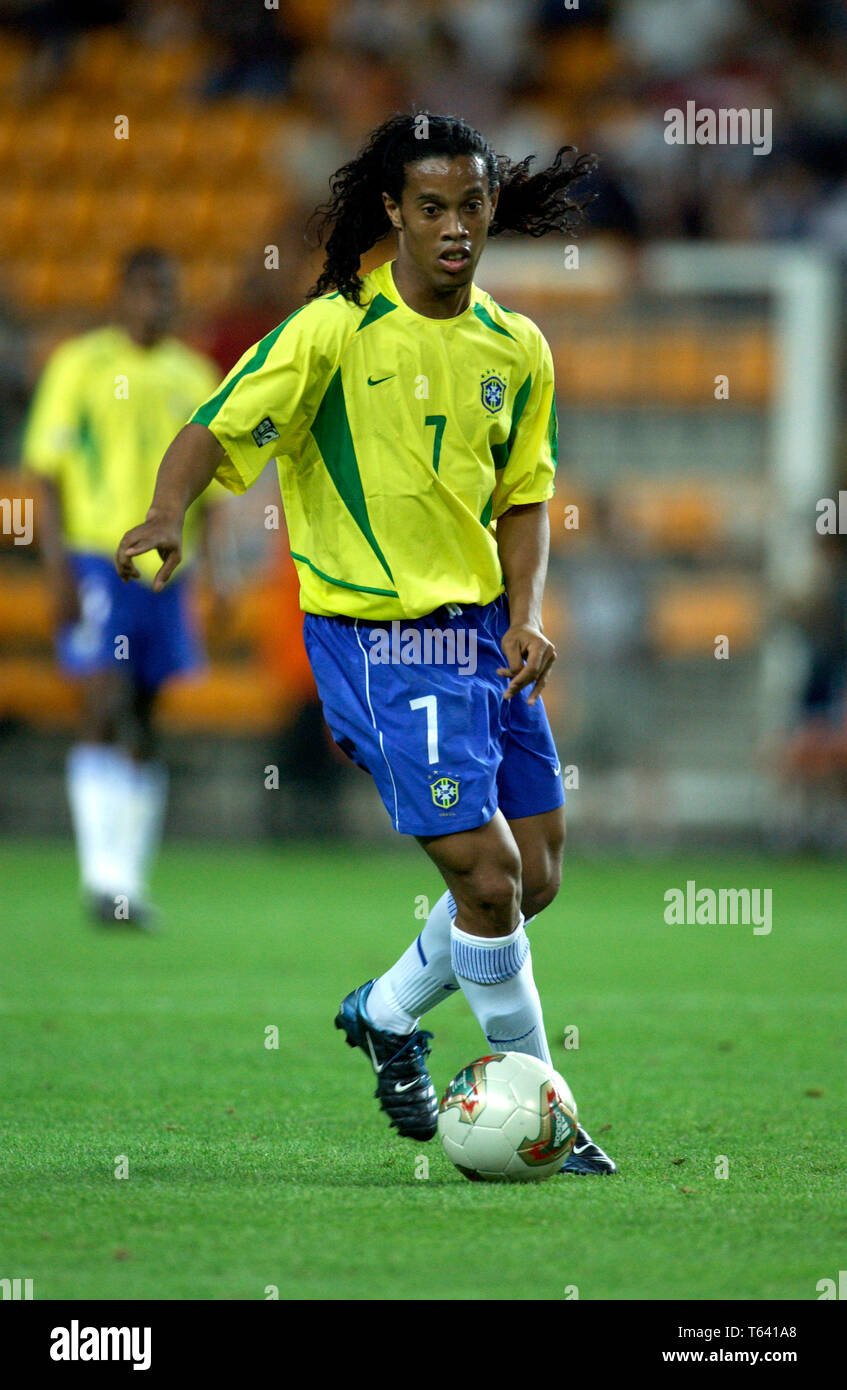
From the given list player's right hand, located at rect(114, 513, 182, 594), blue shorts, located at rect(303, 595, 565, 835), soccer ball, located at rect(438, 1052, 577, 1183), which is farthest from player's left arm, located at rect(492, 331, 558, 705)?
soccer ball, located at rect(438, 1052, 577, 1183)

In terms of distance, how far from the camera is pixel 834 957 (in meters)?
8.37

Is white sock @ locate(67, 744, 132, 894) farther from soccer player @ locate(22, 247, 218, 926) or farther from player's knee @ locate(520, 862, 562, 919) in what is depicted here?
player's knee @ locate(520, 862, 562, 919)

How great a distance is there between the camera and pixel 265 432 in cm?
426

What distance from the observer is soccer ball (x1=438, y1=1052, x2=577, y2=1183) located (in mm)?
4090

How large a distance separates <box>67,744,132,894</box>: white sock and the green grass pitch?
0.27 m

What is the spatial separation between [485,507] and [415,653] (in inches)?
16.5

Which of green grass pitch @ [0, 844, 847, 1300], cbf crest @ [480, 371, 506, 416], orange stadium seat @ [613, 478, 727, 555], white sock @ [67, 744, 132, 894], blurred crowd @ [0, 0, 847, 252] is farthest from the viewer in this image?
blurred crowd @ [0, 0, 847, 252]

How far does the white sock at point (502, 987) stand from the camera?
4.24 meters

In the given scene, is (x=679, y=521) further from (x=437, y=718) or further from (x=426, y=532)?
(x=437, y=718)

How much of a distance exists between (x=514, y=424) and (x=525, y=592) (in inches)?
15.8

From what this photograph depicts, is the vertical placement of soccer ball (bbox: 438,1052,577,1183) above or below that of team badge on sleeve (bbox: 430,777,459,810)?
below

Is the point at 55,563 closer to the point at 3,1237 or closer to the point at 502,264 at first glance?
the point at 3,1237

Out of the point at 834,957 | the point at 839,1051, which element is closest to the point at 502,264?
the point at 834,957

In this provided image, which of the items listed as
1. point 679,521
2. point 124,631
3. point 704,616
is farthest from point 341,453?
point 679,521
